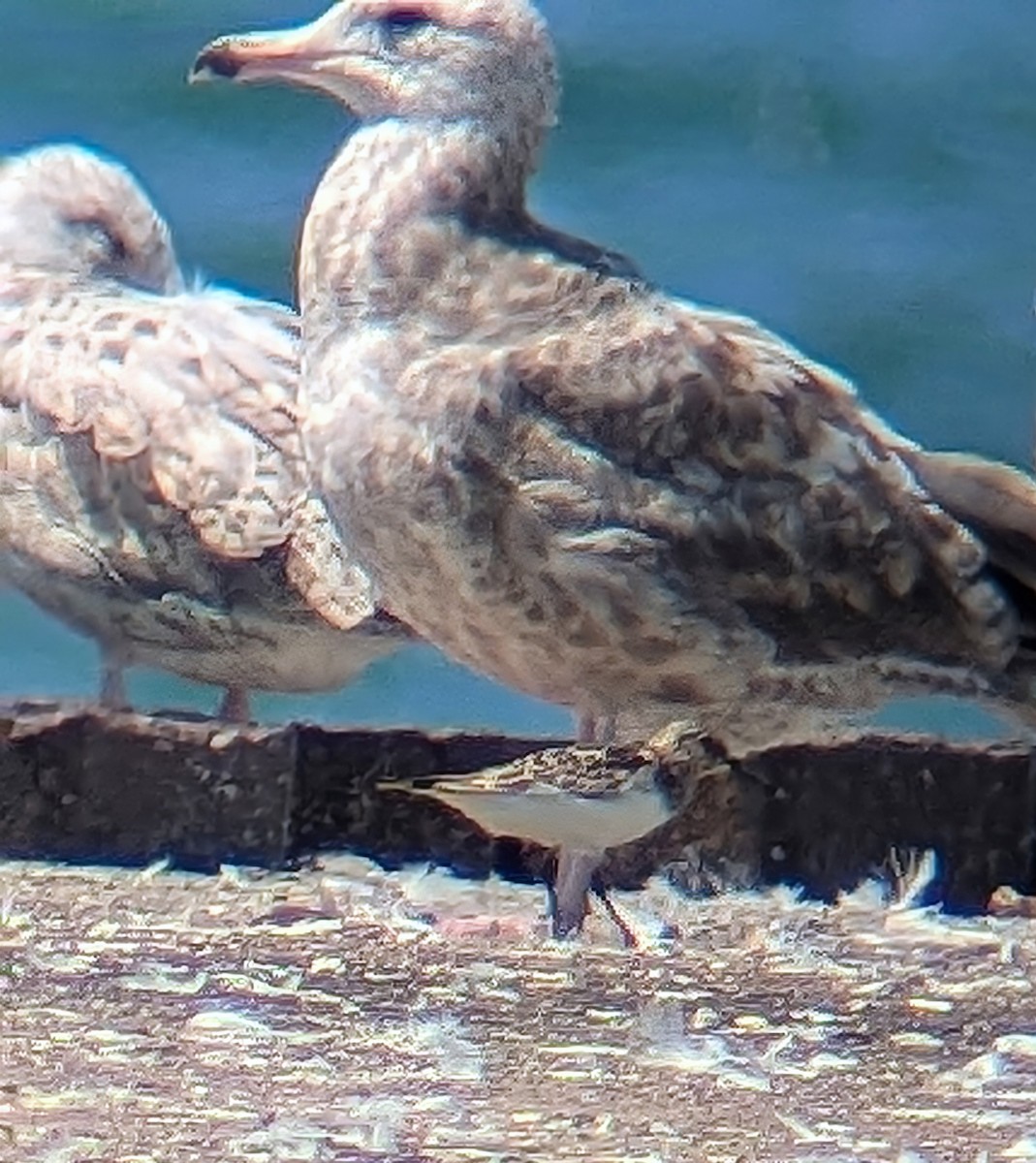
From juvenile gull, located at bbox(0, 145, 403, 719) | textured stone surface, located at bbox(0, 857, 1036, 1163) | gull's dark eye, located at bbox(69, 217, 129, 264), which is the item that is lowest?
textured stone surface, located at bbox(0, 857, 1036, 1163)

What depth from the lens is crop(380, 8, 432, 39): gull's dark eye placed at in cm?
297

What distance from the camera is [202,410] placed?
3.48 metres

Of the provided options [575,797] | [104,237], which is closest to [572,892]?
[575,797]

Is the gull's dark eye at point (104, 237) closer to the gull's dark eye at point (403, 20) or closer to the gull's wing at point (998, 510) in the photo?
the gull's dark eye at point (403, 20)

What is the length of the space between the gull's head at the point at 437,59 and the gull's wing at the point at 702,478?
171 mm

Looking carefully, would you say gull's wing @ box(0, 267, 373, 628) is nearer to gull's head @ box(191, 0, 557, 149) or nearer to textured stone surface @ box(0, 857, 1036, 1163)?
textured stone surface @ box(0, 857, 1036, 1163)

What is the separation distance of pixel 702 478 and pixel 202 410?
2.86 feet

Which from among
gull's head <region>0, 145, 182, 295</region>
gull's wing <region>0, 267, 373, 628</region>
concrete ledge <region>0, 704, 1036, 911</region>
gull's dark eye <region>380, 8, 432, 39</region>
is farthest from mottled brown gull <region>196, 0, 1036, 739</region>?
gull's head <region>0, 145, 182, 295</region>

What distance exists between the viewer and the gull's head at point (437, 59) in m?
2.96

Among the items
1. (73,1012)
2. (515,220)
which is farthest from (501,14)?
(73,1012)

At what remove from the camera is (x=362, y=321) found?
2855 millimetres

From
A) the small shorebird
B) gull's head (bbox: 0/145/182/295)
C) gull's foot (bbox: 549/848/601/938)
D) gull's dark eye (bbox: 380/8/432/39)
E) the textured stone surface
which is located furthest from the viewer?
gull's head (bbox: 0/145/182/295)

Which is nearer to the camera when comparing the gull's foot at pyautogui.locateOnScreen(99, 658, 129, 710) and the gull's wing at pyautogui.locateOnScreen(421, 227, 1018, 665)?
the gull's wing at pyautogui.locateOnScreen(421, 227, 1018, 665)

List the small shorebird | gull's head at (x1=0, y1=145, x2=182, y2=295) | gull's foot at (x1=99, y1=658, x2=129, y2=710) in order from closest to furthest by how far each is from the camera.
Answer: the small shorebird
gull's foot at (x1=99, y1=658, x2=129, y2=710)
gull's head at (x1=0, y1=145, x2=182, y2=295)
